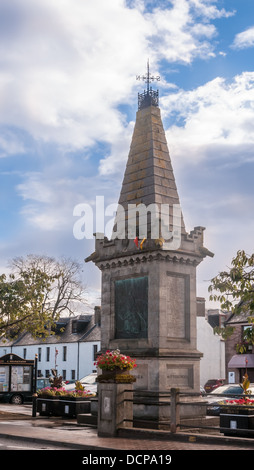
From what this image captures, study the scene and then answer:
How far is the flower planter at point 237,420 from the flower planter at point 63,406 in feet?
27.7

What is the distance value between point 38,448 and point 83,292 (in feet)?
177

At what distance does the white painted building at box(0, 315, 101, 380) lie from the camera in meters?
67.2

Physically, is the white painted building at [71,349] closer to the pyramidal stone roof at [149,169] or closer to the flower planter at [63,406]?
the flower planter at [63,406]

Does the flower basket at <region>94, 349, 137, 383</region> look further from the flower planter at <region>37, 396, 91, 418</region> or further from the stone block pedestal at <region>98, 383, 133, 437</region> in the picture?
the flower planter at <region>37, 396, 91, 418</region>

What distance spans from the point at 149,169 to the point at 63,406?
10.3 metres

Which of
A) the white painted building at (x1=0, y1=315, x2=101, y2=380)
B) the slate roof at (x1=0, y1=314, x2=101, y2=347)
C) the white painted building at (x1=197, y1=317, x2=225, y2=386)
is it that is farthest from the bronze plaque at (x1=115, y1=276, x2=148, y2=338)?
the slate roof at (x1=0, y1=314, x2=101, y2=347)

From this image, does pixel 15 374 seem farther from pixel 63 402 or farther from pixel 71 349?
pixel 71 349

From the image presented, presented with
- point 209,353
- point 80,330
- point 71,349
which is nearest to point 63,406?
point 209,353

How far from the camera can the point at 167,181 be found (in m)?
21.1

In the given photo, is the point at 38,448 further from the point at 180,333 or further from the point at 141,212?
the point at 141,212

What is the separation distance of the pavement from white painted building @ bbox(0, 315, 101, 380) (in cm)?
4717

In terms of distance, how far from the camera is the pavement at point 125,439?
45.1ft
